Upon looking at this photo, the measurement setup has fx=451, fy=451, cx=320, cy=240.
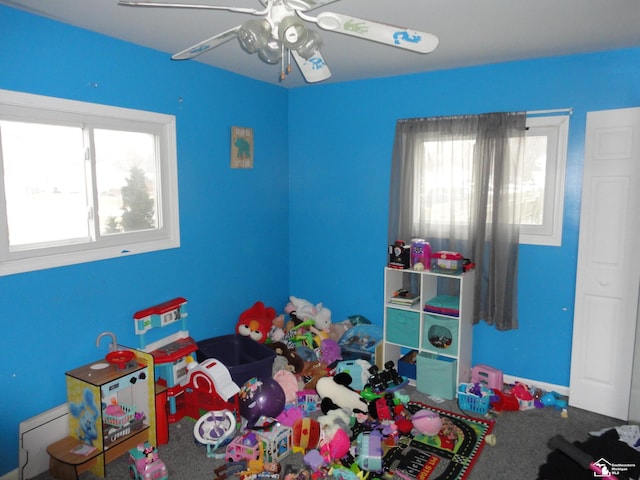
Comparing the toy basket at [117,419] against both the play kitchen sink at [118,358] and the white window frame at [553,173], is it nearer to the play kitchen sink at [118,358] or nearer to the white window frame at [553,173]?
the play kitchen sink at [118,358]

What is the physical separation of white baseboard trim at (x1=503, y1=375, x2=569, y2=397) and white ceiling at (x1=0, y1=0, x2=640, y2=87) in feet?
8.33

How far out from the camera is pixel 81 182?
9.68ft

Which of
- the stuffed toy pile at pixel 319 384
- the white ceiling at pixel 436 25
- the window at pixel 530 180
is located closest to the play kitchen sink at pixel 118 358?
the stuffed toy pile at pixel 319 384

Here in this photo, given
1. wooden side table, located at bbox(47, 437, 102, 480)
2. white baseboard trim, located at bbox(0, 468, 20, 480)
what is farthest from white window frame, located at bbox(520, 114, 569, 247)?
white baseboard trim, located at bbox(0, 468, 20, 480)

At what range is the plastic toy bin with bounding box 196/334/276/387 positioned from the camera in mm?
3293

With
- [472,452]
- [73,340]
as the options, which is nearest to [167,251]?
[73,340]

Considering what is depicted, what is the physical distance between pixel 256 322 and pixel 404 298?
1.30 meters

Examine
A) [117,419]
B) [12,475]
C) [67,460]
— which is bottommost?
[12,475]

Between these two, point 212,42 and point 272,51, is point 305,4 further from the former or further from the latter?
point 212,42

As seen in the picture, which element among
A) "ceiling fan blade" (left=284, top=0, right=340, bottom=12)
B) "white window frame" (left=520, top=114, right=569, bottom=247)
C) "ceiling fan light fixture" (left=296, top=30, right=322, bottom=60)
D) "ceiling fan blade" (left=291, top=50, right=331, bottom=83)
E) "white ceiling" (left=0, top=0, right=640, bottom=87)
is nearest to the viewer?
"ceiling fan blade" (left=284, top=0, right=340, bottom=12)

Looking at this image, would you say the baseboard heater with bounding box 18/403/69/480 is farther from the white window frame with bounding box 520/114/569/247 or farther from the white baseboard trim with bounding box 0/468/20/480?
the white window frame with bounding box 520/114/569/247

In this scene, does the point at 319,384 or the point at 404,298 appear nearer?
the point at 319,384

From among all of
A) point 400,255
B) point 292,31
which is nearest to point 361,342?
point 400,255

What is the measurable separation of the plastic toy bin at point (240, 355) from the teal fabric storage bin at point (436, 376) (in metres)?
1.19
